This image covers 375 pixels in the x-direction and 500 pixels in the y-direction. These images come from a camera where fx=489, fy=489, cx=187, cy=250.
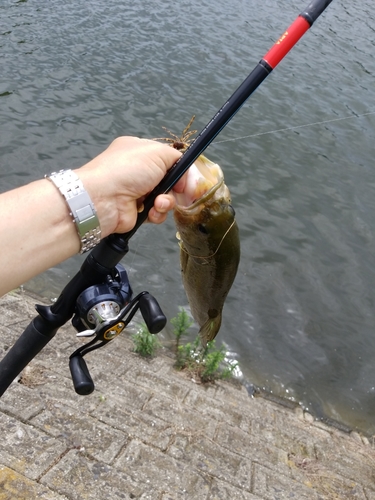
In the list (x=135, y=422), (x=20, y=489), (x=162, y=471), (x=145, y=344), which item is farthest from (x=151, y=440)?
(x=145, y=344)

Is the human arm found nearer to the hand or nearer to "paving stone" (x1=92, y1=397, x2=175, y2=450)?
the hand

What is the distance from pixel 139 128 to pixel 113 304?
754 cm

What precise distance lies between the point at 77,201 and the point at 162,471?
7.88 feet

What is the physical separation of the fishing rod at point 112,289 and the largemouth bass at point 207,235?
1.11 feet

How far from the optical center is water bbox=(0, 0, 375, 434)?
6.31 meters

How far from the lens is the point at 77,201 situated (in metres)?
1.83

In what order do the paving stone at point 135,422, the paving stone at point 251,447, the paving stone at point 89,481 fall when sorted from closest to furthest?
the paving stone at point 89,481
the paving stone at point 135,422
the paving stone at point 251,447

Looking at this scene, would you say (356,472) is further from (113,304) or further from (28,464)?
(113,304)

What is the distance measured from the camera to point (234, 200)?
7.94 m

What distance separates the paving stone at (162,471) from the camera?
132 inches

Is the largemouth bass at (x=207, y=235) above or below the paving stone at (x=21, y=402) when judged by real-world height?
above

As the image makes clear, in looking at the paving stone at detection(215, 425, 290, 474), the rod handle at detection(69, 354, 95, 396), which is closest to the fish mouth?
the rod handle at detection(69, 354, 95, 396)

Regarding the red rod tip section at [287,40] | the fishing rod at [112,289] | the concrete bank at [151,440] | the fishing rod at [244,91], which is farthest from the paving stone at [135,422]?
the red rod tip section at [287,40]

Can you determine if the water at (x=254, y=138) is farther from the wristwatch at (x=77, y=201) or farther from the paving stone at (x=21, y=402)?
the wristwatch at (x=77, y=201)
